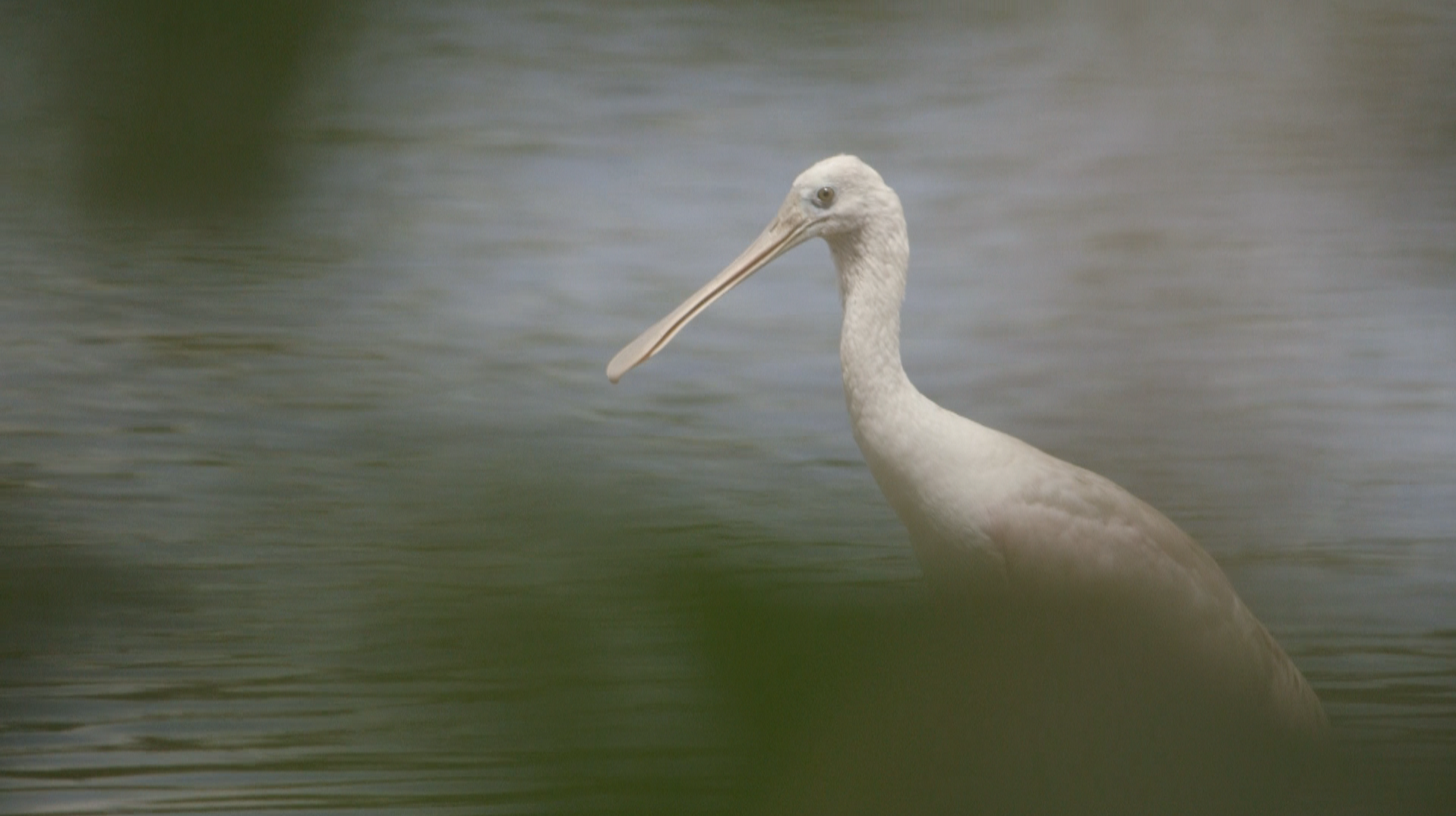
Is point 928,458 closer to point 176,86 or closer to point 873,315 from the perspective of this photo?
point 873,315

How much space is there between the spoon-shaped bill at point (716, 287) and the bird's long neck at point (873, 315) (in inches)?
4.0

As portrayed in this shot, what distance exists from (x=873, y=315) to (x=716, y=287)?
42cm

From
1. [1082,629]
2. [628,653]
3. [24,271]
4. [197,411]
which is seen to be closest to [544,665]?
[628,653]

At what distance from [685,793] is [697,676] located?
0.07ft

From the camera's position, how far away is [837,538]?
15.4 inches

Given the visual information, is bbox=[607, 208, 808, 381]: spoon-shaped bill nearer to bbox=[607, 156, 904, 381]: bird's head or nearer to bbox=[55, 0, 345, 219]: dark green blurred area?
bbox=[607, 156, 904, 381]: bird's head

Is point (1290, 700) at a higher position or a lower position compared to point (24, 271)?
lower

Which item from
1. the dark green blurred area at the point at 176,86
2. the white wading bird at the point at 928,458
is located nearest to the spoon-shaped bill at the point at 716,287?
the white wading bird at the point at 928,458

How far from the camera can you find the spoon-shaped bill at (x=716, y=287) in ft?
2.59

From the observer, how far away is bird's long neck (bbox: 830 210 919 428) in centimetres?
171

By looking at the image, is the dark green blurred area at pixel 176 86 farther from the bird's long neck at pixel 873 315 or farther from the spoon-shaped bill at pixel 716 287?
the bird's long neck at pixel 873 315

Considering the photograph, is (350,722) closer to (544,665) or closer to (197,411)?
(197,411)

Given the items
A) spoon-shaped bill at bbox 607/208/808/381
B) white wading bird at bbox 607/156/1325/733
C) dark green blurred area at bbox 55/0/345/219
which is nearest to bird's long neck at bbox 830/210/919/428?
white wading bird at bbox 607/156/1325/733

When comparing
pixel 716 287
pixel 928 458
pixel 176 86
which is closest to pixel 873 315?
pixel 928 458
